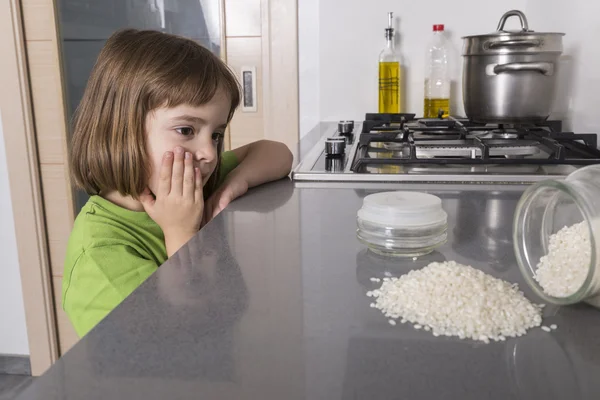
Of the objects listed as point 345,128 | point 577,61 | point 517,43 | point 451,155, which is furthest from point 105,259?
point 577,61

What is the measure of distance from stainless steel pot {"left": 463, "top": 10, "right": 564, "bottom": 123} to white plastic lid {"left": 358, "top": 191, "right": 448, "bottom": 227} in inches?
28.8

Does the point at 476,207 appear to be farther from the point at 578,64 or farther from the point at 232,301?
the point at 578,64

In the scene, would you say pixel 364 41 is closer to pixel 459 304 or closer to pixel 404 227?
pixel 404 227

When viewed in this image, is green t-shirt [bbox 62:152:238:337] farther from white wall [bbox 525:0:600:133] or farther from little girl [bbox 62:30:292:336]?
white wall [bbox 525:0:600:133]

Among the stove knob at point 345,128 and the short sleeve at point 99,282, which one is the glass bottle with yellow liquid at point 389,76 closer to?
the stove knob at point 345,128

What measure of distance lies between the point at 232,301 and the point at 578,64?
1.15 metres

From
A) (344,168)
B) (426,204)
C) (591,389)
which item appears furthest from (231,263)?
(344,168)

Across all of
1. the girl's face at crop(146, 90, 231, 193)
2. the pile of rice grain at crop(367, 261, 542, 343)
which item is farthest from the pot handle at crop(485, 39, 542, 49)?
the pile of rice grain at crop(367, 261, 542, 343)

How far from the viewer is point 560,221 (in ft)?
1.75

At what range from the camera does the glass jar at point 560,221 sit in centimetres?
45

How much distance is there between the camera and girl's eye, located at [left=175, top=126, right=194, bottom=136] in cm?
95

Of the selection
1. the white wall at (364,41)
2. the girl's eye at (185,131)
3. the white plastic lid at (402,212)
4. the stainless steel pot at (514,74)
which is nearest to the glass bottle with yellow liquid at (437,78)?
the white wall at (364,41)

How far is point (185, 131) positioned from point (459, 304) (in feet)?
1.99

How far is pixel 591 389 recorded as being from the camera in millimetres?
369
